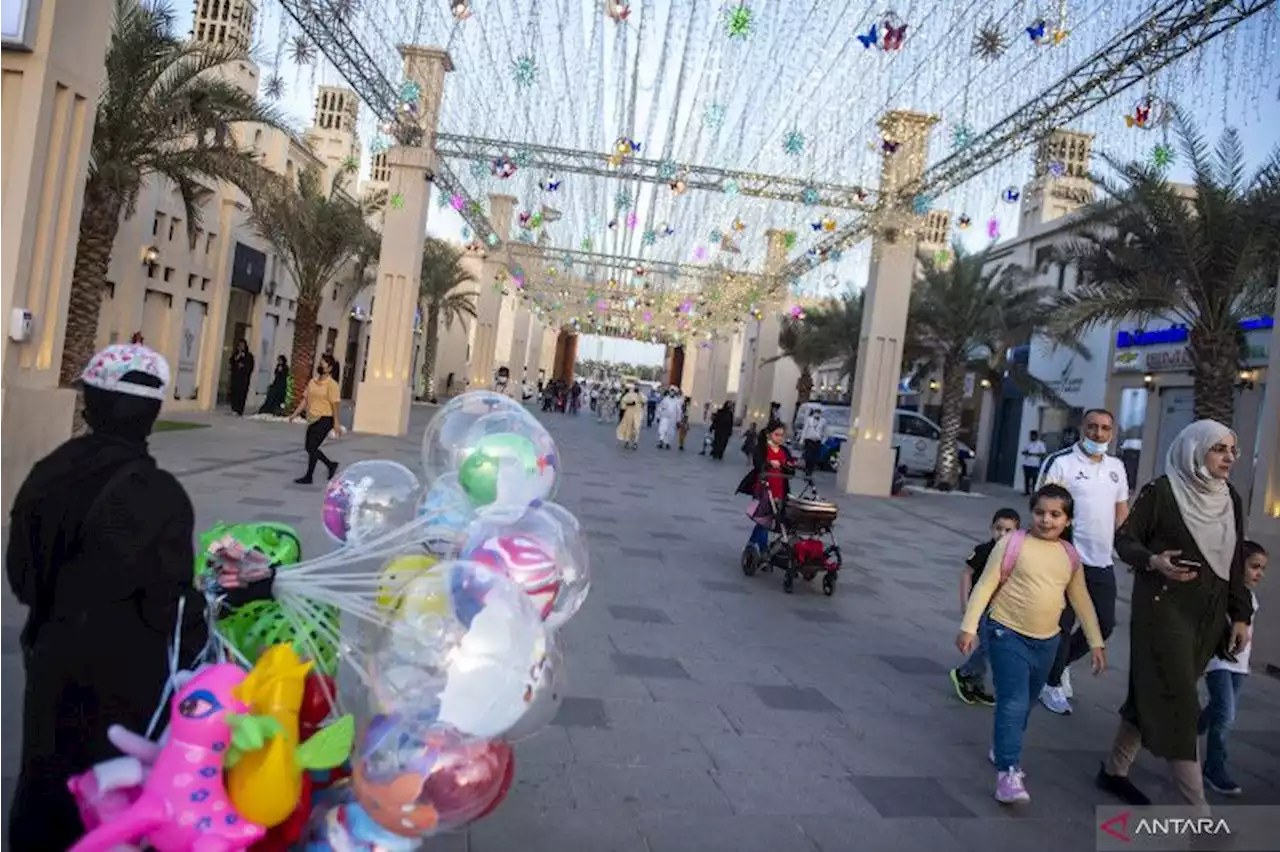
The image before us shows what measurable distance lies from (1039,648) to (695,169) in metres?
17.3

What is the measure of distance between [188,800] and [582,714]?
292 cm

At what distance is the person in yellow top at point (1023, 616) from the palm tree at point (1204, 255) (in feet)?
41.2

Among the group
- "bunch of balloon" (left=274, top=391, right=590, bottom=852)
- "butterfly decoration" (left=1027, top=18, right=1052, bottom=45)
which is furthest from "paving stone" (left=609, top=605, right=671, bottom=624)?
"butterfly decoration" (left=1027, top=18, right=1052, bottom=45)

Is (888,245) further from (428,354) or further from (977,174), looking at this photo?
(428,354)

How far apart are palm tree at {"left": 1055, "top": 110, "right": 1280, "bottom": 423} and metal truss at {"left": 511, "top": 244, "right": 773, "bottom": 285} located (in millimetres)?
14947

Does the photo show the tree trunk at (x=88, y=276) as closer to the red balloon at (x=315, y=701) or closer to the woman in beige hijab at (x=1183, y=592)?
the red balloon at (x=315, y=701)

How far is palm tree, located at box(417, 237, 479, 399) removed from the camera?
37.7m

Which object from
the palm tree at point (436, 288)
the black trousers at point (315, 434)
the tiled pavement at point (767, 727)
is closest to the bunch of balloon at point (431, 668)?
the tiled pavement at point (767, 727)

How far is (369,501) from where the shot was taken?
Result: 4.08 metres

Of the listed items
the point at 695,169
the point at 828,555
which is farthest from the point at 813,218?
the point at 828,555

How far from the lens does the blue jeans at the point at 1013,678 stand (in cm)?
468

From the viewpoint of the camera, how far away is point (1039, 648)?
4.73 m

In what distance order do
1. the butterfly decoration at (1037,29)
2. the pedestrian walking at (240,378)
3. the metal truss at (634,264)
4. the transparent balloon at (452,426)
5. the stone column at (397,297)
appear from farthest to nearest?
the metal truss at (634,264) → the pedestrian walking at (240,378) → the stone column at (397,297) → the butterfly decoration at (1037,29) → the transparent balloon at (452,426)

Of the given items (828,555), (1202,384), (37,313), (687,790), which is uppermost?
(1202,384)
